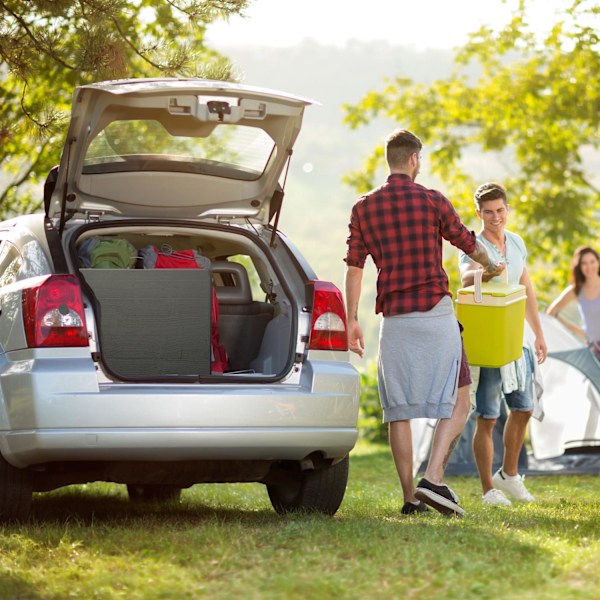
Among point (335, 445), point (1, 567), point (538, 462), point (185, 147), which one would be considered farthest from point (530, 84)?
point (1, 567)

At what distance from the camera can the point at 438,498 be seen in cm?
580

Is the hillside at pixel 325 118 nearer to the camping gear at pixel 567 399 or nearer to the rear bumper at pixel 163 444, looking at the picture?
the camping gear at pixel 567 399

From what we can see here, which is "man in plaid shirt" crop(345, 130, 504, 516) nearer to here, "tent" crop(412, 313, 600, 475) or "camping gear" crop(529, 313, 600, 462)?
"tent" crop(412, 313, 600, 475)

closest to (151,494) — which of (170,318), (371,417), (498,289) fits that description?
(170,318)

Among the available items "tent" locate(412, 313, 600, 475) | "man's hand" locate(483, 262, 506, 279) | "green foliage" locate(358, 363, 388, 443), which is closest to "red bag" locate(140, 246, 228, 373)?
"man's hand" locate(483, 262, 506, 279)

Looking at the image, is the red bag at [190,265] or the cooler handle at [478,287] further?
the cooler handle at [478,287]

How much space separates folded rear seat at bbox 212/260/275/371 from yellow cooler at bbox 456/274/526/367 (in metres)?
1.11

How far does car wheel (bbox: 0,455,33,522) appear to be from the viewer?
210 inches

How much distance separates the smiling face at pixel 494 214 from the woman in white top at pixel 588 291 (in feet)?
11.5

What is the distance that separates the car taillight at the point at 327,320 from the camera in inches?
218

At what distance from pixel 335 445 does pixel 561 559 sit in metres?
1.28

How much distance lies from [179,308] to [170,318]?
65 mm

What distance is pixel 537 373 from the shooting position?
7512 mm

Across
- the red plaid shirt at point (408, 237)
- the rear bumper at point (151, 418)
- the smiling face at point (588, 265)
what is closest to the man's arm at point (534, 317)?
the red plaid shirt at point (408, 237)
